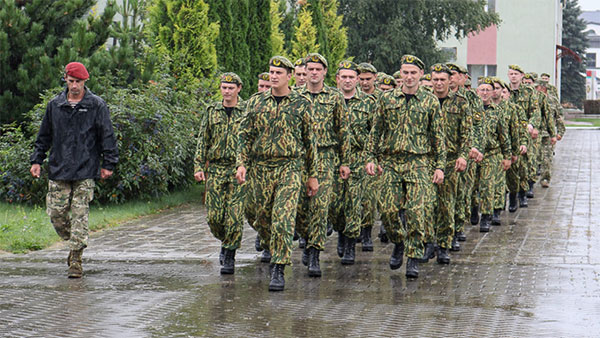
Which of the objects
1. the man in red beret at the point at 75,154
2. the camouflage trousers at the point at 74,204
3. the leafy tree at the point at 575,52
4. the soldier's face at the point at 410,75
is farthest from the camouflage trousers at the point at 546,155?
the leafy tree at the point at 575,52

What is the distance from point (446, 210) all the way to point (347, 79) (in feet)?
5.50

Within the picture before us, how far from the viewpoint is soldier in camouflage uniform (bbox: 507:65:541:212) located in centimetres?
1452

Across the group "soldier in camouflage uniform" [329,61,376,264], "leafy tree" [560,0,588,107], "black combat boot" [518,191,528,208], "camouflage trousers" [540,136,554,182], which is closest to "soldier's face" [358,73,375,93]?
"soldier in camouflage uniform" [329,61,376,264]

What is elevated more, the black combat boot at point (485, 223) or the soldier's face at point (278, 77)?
the soldier's face at point (278, 77)

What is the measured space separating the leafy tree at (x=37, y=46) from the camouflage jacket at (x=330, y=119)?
6195mm

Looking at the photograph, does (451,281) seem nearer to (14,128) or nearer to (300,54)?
(14,128)

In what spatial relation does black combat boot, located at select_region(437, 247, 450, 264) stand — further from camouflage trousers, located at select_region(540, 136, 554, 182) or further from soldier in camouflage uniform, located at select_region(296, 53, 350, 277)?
camouflage trousers, located at select_region(540, 136, 554, 182)

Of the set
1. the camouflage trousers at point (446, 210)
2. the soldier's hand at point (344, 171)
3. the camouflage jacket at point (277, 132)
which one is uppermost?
the camouflage jacket at point (277, 132)

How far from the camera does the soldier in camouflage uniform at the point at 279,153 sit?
332 inches

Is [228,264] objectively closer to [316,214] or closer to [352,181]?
[316,214]

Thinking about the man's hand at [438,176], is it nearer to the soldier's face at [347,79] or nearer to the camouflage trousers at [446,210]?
the camouflage trousers at [446,210]

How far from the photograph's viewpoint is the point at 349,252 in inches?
390

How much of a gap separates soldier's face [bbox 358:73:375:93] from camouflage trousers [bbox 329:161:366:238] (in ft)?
5.55

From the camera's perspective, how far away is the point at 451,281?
28.8ft
